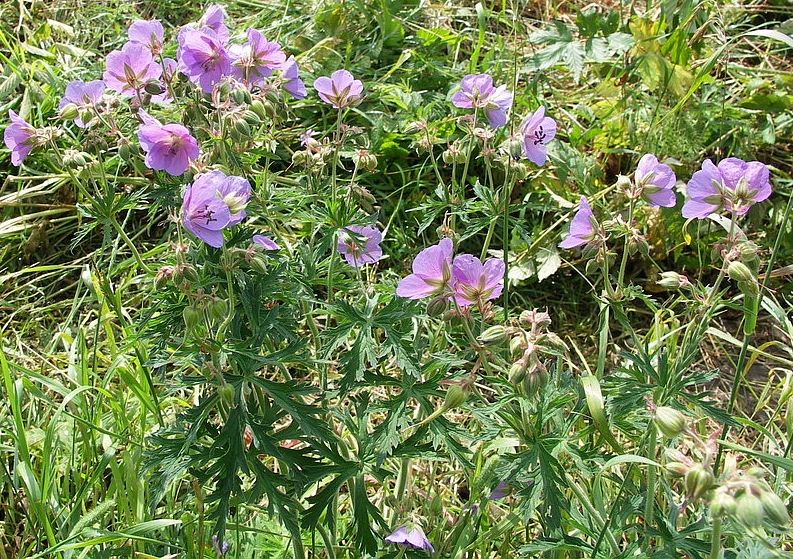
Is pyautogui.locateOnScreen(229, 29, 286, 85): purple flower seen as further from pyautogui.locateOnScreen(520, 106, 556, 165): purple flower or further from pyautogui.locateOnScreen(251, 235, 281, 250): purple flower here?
pyautogui.locateOnScreen(520, 106, 556, 165): purple flower

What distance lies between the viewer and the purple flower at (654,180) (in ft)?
4.80

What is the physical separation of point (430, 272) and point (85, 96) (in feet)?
2.62

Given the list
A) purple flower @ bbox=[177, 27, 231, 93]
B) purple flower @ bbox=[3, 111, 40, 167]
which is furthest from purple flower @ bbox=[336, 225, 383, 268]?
purple flower @ bbox=[3, 111, 40, 167]

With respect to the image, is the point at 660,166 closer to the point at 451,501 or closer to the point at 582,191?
the point at 451,501

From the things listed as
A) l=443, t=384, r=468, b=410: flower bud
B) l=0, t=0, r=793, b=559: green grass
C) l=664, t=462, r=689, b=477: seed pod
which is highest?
l=664, t=462, r=689, b=477: seed pod

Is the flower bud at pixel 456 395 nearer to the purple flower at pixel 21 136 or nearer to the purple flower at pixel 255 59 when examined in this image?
the purple flower at pixel 255 59

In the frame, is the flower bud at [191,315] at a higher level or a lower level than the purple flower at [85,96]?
lower

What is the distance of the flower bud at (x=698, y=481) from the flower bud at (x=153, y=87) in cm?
115

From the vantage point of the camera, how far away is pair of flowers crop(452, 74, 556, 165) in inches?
66.6

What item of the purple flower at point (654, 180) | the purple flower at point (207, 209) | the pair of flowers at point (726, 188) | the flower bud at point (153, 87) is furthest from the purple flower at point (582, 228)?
the flower bud at point (153, 87)

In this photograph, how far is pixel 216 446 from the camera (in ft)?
4.51

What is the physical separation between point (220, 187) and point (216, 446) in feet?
1.41

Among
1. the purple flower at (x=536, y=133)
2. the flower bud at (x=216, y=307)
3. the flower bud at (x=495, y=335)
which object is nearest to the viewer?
the flower bud at (x=495, y=335)

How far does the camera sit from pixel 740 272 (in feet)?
4.06
